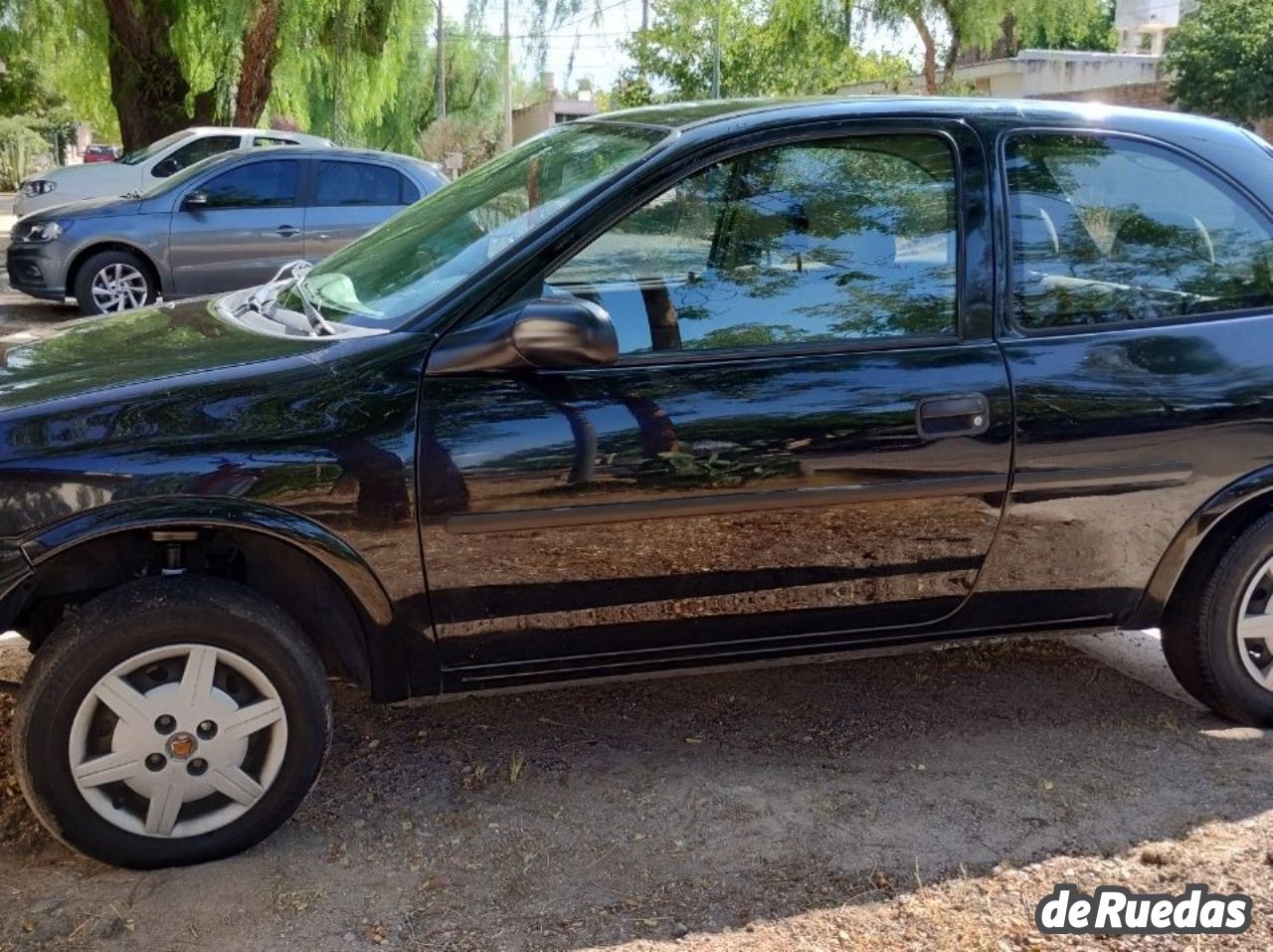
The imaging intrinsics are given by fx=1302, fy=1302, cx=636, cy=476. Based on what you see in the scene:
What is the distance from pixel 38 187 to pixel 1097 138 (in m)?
14.8

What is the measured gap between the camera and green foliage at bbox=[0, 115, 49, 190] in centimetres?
4312

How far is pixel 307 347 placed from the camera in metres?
3.14

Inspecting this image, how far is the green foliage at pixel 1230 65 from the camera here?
25.3 metres

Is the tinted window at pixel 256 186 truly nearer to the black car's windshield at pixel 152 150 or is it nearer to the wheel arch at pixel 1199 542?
the black car's windshield at pixel 152 150

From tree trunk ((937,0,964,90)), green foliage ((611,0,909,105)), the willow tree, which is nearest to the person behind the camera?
the willow tree

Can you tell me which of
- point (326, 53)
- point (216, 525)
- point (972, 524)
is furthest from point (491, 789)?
point (326, 53)

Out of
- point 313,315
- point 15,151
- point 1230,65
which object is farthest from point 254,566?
point 15,151

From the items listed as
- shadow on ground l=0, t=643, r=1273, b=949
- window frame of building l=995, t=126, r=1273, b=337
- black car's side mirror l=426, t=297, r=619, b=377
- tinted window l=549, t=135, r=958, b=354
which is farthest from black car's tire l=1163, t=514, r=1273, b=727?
black car's side mirror l=426, t=297, r=619, b=377

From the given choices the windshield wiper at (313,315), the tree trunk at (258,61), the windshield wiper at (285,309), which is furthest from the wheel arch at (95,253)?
the windshield wiper at (313,315)

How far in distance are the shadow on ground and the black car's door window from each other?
12.1m

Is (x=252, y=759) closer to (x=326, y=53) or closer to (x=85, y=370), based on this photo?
(x=85, y=370)

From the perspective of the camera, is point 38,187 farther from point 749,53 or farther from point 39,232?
point 749,53

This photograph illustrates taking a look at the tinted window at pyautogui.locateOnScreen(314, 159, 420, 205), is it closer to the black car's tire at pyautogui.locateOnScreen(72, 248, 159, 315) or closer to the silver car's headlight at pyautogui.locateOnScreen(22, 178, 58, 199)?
the black car's tire at pyautogui.locateOnScreen(72, 248, 159, 315)

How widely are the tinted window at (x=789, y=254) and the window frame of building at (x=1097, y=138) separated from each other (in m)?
0.14
